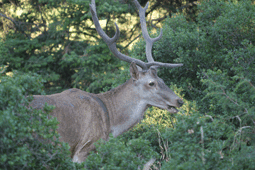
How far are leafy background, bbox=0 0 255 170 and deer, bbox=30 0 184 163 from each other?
44 cm

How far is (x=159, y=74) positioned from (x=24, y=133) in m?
5.62

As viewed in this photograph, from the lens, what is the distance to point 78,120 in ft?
16.3

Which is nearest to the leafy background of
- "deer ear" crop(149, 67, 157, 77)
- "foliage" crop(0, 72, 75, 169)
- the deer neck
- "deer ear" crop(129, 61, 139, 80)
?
"foliage" crop(0, 72, 75, 169)

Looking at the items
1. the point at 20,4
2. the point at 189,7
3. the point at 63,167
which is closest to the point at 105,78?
the point at 189,7

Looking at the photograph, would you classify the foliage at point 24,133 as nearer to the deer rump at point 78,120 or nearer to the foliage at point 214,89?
the deer rump at point 78,120

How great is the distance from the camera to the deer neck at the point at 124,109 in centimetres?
540

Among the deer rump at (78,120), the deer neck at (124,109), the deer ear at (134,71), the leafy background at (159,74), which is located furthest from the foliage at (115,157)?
the deer ear at (134,71)

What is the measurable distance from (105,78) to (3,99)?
9512 mm

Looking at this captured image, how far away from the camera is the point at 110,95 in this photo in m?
5.70

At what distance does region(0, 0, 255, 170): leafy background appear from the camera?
10.7ft

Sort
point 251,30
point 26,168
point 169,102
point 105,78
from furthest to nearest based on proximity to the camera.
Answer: point 105,78 → point 251,30 → point 169,102 → point 26,168

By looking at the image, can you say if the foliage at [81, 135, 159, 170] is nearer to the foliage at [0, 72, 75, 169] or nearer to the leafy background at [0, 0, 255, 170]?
the leafy background at [0, 0, 255, 170]

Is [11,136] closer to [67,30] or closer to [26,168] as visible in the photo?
[26,168]

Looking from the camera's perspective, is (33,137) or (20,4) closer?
(33,137)
